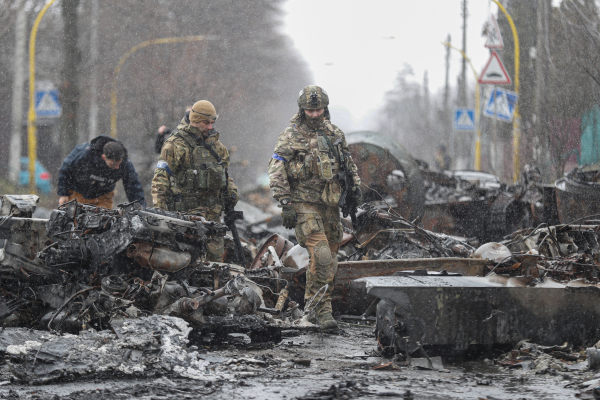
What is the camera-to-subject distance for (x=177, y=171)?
676cm

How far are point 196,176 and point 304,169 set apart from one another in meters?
1.13

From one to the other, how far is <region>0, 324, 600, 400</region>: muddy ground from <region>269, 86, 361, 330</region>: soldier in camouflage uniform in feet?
4.93

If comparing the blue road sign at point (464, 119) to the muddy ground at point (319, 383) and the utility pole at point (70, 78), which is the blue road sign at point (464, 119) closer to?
the utility pole at point (70, 78)

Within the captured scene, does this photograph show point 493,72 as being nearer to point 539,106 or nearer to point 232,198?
point 539,106

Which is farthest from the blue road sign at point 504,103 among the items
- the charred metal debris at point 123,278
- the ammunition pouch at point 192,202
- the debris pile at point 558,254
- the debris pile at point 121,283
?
the charred metal debris at point 123,278

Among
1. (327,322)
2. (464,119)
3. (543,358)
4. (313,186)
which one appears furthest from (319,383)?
(464,119)

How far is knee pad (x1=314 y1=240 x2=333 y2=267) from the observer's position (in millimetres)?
A: 6086

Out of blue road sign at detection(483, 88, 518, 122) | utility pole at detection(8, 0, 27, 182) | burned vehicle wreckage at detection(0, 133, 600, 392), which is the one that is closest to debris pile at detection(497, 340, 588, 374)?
burned vehicle wreckage at detection(0, 133, 600, 392)

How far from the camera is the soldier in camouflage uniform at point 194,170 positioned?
6.66 metres

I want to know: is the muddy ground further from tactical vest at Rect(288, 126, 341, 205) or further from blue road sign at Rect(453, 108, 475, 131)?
blue road sign at Rect(453, 108, 475, 131)

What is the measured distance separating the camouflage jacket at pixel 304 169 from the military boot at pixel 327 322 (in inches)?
40.6

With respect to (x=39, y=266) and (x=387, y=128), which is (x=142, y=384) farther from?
(x=387, y=128)

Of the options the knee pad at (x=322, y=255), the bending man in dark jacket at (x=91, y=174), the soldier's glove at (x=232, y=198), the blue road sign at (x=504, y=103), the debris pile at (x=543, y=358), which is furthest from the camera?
the blue road sign at (x=504, y=103)

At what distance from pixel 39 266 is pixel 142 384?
2263 millimetres
